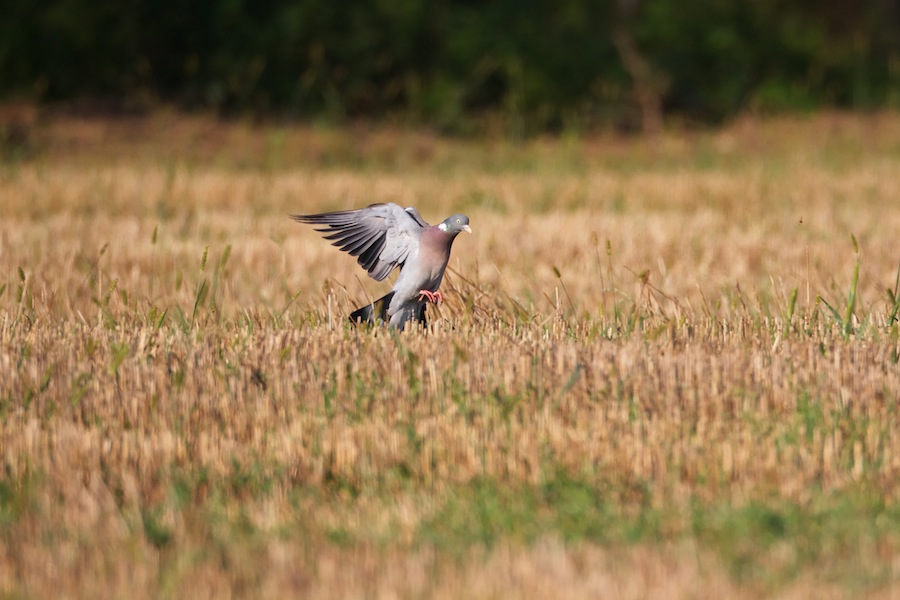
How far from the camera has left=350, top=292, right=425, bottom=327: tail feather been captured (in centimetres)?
581

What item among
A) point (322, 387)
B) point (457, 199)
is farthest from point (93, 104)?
point (322, 387)

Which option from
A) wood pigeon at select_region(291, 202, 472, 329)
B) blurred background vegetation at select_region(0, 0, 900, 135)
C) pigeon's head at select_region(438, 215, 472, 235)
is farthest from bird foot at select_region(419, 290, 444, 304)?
blurred background vegetation at select_region(0, 0, 900, 135)

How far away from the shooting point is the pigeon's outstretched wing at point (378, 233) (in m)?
5.81

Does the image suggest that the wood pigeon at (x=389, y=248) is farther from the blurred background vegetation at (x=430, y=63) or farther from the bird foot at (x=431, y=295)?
the blurred background vegetation at (x=430, y=63)

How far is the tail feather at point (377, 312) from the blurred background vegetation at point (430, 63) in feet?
37.3

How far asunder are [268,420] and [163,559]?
3.86 ft

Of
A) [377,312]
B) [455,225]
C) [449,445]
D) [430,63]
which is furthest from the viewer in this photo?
[430,63]

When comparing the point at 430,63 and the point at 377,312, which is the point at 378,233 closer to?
the point at 377,312

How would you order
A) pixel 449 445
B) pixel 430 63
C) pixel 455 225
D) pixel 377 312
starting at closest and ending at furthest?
pixel 449 445
pixel 455 225
pixel 377 312
pixel 430 63

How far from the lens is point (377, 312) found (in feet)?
19.0

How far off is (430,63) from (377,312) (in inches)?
554

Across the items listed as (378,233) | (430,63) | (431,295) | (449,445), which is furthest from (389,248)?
(430,63)

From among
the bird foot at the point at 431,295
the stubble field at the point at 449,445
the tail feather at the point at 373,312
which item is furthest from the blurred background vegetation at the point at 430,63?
the bird foot at the point at 431,295

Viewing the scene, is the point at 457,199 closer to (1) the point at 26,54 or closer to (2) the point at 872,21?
(1) the point at 26,54
